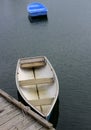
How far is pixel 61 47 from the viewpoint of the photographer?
30047 millimetres

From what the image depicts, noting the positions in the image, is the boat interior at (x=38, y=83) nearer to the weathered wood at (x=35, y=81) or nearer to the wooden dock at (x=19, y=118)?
the weathered wood at (x=35, y=81)

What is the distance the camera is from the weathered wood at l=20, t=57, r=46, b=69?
2348 centimetres

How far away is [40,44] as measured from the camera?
31703mm

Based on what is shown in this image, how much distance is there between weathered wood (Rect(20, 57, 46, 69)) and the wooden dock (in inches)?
279

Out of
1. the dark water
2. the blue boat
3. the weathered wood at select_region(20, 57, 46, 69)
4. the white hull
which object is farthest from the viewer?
the blue boat

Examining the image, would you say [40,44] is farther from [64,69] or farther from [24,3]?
[24,3]

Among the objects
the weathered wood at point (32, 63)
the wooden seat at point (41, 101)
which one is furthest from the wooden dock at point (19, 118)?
the weathered wood at point (32, 63)

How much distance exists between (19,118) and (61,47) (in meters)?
15.7

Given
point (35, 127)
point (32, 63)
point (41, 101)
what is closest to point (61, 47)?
point (32, 63)

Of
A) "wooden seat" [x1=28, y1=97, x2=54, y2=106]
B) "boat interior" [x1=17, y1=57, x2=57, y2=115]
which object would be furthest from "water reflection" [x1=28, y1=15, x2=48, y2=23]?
"wooden seat" [x1=28, y1=97, x2=54, y2=106]

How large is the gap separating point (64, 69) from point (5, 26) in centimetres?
1682

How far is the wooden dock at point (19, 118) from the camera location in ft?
48.0

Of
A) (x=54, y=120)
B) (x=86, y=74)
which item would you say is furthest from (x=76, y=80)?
(x=54, y=120)

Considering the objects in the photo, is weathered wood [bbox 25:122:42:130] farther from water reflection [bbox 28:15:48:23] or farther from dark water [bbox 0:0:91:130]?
water reflection [bbox 28:15:48:23]
